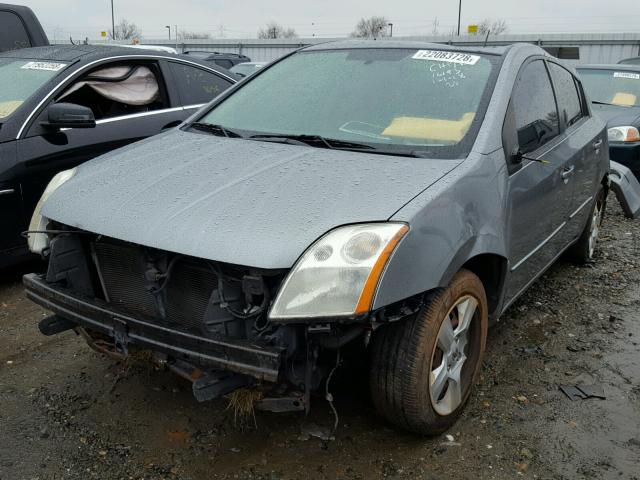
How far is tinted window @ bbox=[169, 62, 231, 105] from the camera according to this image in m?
5.21

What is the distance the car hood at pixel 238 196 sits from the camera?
213 centimetres

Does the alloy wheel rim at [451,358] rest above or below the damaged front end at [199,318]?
below

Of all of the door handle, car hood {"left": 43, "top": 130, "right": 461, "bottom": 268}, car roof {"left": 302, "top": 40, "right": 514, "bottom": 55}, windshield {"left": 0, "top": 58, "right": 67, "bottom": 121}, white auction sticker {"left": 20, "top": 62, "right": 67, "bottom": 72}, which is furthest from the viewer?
white auction sticker {"left": 20, "top": 62, "right": 67, "bottom": 72}

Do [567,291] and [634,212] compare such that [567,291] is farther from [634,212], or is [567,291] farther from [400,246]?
[400,246]

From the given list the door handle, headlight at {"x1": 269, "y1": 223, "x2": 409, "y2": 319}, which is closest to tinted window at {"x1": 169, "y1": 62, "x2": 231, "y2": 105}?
the door handle

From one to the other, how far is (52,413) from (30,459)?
329 millimetres

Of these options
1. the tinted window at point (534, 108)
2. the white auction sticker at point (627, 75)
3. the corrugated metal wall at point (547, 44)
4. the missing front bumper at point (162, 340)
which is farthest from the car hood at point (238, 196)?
the corrugated metal wall at point (547, 44)

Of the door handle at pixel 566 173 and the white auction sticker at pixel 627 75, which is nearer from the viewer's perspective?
the door handle at pixel 566 173

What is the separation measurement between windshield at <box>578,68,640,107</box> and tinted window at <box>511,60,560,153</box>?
→ 4.96 m

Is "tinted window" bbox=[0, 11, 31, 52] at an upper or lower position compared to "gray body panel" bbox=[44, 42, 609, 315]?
upper

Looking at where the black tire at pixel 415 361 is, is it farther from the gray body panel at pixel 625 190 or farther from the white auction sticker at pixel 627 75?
the white auction sticker at pixel 627 75

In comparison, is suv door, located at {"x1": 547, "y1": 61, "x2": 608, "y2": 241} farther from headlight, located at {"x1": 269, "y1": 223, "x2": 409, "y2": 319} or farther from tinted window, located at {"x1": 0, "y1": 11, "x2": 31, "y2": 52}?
tinted window, located at {"x1": 0, "y1": 11, "x2": 31, "y2": 52}

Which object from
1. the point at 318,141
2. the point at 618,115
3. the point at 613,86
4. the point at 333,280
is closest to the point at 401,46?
the point at 318,141

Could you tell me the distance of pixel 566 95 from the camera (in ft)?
13.1
